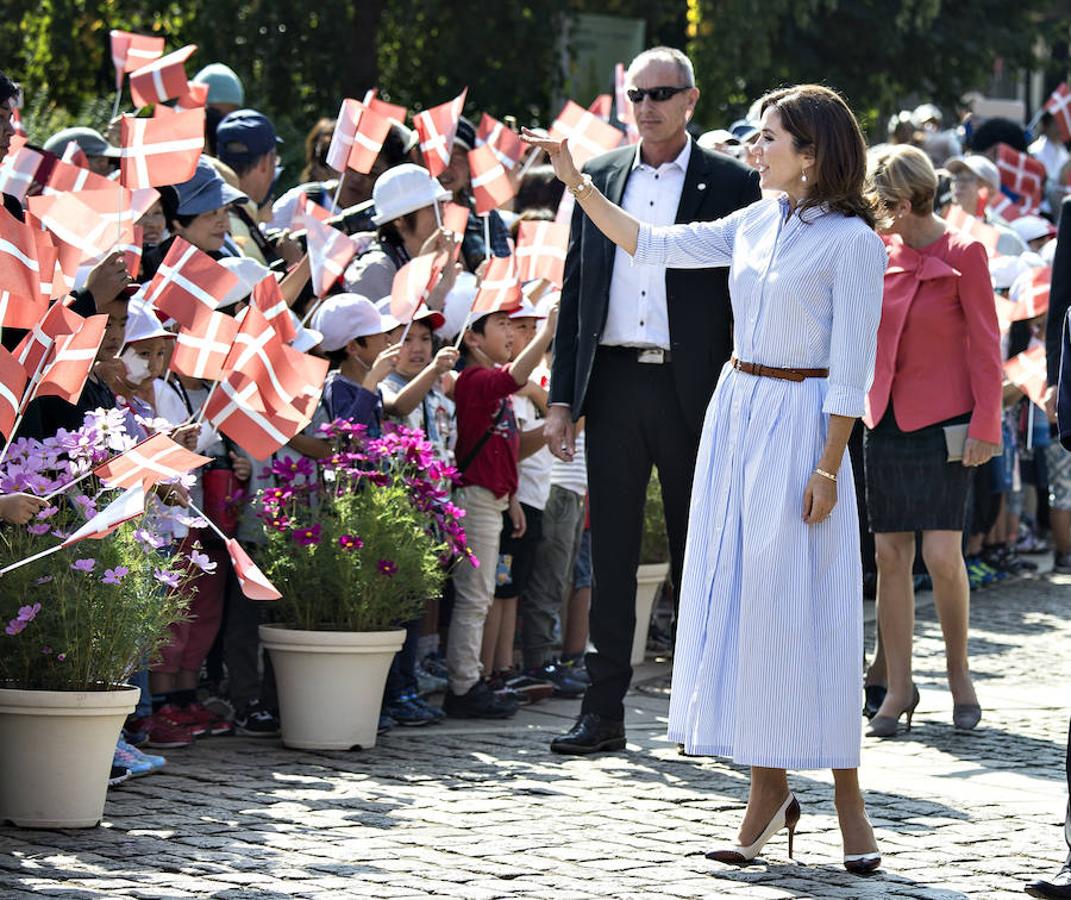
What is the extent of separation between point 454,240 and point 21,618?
346 cm

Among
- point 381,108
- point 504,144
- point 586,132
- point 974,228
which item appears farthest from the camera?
point 974,228

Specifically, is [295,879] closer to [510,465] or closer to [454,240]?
[510,465]

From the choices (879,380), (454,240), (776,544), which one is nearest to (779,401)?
(776,544)

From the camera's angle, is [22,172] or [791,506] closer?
[791,506]

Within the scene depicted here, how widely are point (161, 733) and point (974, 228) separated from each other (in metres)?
6.93

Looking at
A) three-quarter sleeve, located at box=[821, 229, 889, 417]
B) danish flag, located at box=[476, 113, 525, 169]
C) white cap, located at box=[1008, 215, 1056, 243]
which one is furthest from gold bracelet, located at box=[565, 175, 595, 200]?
white cap, located at box=[1008, 215, 1056, 243]

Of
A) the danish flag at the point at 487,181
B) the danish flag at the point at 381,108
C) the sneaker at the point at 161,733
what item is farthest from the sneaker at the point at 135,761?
the danish flag at the point at 487,181

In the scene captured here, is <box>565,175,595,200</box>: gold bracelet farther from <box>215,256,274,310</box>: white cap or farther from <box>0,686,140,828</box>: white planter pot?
<box>0,686,140,828</box>: white planter pot

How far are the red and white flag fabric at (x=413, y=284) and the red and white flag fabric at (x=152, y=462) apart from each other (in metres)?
2.20

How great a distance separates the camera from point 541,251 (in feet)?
32.7

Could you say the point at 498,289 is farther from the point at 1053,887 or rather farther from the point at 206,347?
the point at 1053,887

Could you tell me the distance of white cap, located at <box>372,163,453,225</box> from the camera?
9.29 m

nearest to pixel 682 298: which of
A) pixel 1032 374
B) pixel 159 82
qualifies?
pixel 159 82

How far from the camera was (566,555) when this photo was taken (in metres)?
9.61
